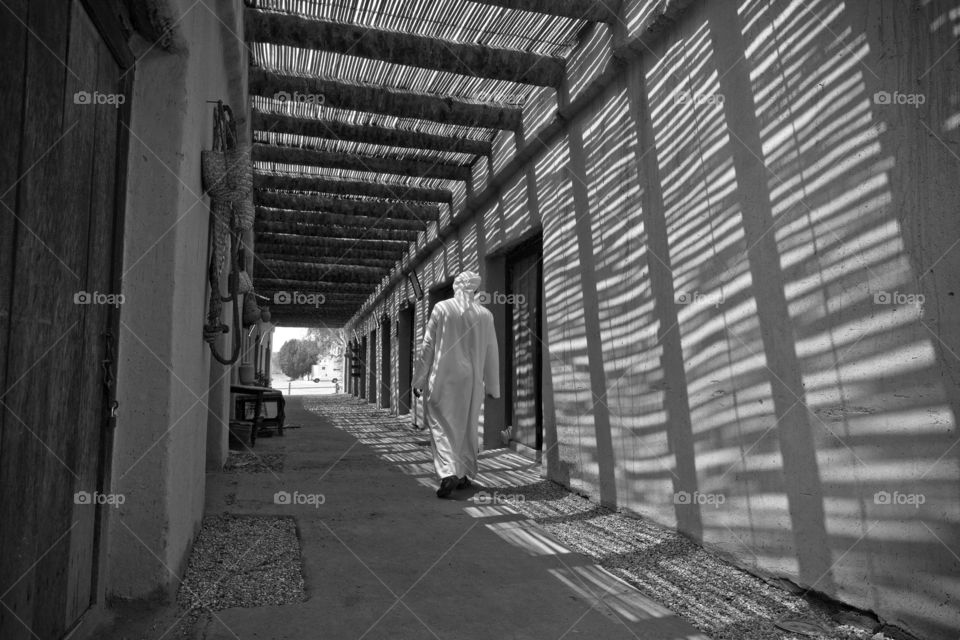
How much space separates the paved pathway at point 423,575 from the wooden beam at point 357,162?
3.58 m

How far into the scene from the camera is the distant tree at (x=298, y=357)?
5788 cm

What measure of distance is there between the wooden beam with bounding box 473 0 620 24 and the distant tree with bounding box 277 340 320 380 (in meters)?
52.7

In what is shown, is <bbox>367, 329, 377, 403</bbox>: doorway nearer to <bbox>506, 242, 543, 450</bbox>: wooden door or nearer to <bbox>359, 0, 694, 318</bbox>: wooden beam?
<bbox>359, 0, 694, 318</bbox>: wooden beam

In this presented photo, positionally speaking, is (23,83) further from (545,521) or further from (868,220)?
(545,521)

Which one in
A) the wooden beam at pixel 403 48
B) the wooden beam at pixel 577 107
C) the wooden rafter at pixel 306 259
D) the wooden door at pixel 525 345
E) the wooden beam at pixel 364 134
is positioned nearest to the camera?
the wooden beam at pixel 577 107

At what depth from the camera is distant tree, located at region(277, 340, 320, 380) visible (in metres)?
57.9

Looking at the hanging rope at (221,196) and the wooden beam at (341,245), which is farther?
the wooden beam at (341,245)

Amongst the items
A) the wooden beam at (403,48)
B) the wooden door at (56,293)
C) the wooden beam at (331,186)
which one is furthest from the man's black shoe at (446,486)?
the wooden beam at (331,186)

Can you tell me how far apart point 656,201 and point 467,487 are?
2.63 meters

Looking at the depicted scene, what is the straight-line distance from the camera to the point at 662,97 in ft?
13.5

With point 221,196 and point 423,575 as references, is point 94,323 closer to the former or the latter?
point 221,196

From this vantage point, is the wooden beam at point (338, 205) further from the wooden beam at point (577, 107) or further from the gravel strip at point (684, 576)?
the gravel strip at point (684, 576)

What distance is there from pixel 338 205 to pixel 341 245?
3.06 metres

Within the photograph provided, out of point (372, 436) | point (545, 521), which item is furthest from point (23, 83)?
point (372, 436)
